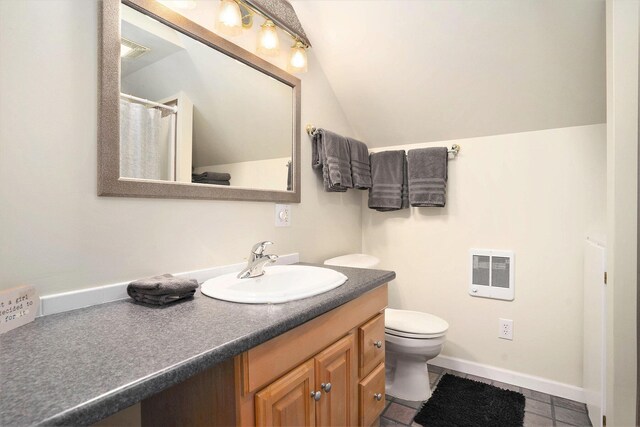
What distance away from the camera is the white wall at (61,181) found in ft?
2.79

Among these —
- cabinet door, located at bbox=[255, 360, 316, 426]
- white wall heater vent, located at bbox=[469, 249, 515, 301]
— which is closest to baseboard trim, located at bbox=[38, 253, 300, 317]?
cabinet door, located at bbox=[255, 360, 316, 426]

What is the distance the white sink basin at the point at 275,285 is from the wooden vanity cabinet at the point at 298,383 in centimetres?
10

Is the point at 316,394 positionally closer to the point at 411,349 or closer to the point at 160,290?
the point at 160,290

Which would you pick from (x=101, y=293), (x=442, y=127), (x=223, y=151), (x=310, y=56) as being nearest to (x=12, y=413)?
(x=101, y=293)

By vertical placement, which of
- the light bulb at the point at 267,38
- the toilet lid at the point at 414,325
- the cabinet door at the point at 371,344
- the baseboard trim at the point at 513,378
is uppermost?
the light bulb at the point at 267,38

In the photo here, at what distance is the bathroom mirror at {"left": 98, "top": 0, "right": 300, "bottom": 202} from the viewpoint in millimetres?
1048

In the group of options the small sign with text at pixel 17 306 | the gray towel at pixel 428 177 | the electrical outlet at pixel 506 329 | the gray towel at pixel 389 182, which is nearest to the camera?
the small sign with text at pixel 17 306

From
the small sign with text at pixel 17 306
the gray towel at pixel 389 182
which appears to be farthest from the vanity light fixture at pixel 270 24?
the small sign with text at pixel 17 306

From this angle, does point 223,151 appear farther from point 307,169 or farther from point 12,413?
point 12,413

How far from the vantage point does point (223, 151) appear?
1461 mm

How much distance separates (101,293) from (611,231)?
1.80 metres

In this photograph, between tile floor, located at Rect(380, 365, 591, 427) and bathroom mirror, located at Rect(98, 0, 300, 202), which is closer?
bathroom mirror, located at Rect(98, 0, 300, 202)

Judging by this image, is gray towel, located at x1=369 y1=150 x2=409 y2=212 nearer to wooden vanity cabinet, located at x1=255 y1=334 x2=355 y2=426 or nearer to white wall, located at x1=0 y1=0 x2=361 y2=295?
wooden vanity cabinet, located at x1=255 y1=334 x2=355 y2=426

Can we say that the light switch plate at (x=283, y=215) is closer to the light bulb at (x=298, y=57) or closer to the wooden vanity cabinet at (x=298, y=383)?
the wooden vanity cabinet at (x=298, y=383)
